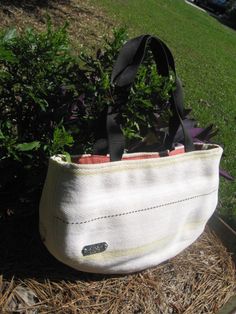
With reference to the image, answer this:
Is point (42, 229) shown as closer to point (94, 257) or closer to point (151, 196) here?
point (94, 257)

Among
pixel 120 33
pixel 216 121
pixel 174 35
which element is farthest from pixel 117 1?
pixel 120 33

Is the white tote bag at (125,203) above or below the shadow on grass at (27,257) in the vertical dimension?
above

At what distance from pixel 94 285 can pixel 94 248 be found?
1.24ft

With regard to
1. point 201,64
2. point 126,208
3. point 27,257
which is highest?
point 126,208

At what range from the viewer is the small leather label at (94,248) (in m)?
2.13

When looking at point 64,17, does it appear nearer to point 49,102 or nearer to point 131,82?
point 49,102

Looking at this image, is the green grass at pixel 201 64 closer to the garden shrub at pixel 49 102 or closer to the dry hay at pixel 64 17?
the dry hay at pixel 64 17

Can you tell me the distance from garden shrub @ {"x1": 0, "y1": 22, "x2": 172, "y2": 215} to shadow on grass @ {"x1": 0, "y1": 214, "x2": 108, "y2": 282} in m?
0.19

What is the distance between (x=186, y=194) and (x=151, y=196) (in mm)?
250

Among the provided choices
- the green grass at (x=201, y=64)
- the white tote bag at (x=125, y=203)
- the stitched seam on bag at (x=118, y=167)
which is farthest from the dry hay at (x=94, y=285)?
the green grass at (x=201, y=64)

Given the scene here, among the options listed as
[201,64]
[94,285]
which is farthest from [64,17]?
[94,285]

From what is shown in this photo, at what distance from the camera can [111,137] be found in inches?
85.2

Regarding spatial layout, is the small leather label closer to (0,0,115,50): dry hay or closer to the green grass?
the green grass

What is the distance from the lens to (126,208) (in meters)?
2.14
